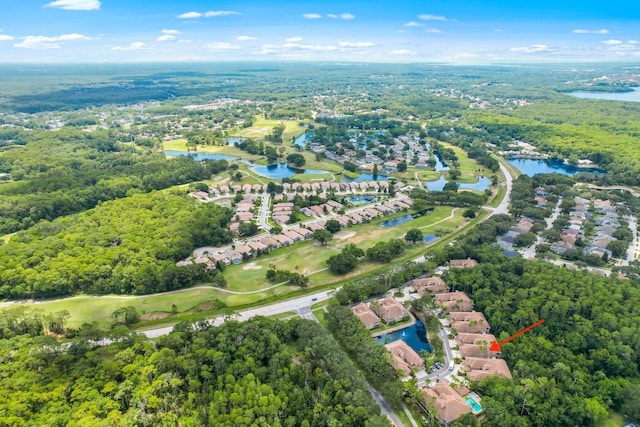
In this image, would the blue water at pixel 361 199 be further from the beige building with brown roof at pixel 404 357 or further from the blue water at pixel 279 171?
the beige building with brown roof at pixel 404 357

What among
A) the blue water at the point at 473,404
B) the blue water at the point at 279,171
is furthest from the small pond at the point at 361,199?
the blue water at the point at 473,404

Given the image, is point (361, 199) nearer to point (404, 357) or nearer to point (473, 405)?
point (404, 357)

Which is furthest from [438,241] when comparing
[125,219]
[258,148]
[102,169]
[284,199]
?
[102,169]

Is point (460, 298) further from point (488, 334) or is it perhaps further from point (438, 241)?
point (438, 241)

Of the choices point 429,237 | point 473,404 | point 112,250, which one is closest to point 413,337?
point 473,404

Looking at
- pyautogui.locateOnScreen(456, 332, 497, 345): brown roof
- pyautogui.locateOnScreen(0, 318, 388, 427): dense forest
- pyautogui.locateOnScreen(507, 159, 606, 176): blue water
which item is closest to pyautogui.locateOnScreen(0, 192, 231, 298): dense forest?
pyautogui.locateOnScreen(0, 318, 388, 427): dense forest

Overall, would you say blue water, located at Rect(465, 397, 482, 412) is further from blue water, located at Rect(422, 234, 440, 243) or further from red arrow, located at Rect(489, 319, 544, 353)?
blue water, located at Rect(422, 234, 440, 243)
